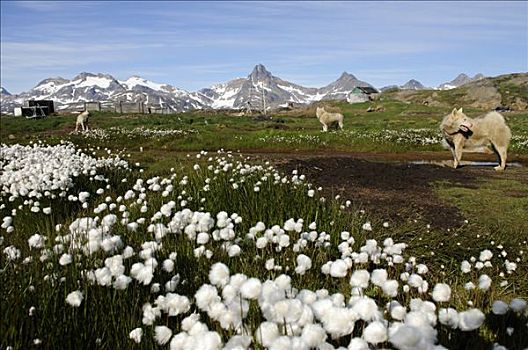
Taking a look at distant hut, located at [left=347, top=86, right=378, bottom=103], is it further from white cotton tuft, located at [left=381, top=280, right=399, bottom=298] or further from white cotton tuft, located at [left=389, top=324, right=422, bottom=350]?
white cotton tuft, located at [left=389, top=324, right=422, bottom=350]

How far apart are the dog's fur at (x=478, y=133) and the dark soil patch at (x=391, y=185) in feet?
4.17

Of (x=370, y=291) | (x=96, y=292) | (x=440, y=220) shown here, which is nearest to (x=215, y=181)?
(x=440, y=220)

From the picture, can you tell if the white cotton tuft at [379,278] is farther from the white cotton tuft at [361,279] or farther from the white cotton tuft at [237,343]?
the white cotton tuft at [237,343]

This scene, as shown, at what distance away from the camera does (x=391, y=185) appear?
1271 cm

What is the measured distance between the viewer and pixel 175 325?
4.23 m

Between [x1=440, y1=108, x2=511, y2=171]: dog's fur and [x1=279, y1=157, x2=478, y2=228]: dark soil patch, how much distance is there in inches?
50.0

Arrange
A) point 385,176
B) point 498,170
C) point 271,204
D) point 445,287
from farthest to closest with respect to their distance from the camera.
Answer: point 498,170, point 385,176, point 271,204, point 445,287

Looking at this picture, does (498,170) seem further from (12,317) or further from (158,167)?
(12,317)

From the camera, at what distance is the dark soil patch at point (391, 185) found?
975 cm

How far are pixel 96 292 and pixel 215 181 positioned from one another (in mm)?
6144

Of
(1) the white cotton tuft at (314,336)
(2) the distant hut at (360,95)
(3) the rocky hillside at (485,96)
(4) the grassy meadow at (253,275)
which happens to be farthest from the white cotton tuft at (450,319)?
(2) the distant hut at (360,95)

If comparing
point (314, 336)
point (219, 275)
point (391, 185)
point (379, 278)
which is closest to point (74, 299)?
point (219, 275)

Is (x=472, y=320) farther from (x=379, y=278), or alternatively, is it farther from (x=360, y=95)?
(x=360, y=95)

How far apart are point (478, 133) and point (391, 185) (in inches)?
205
